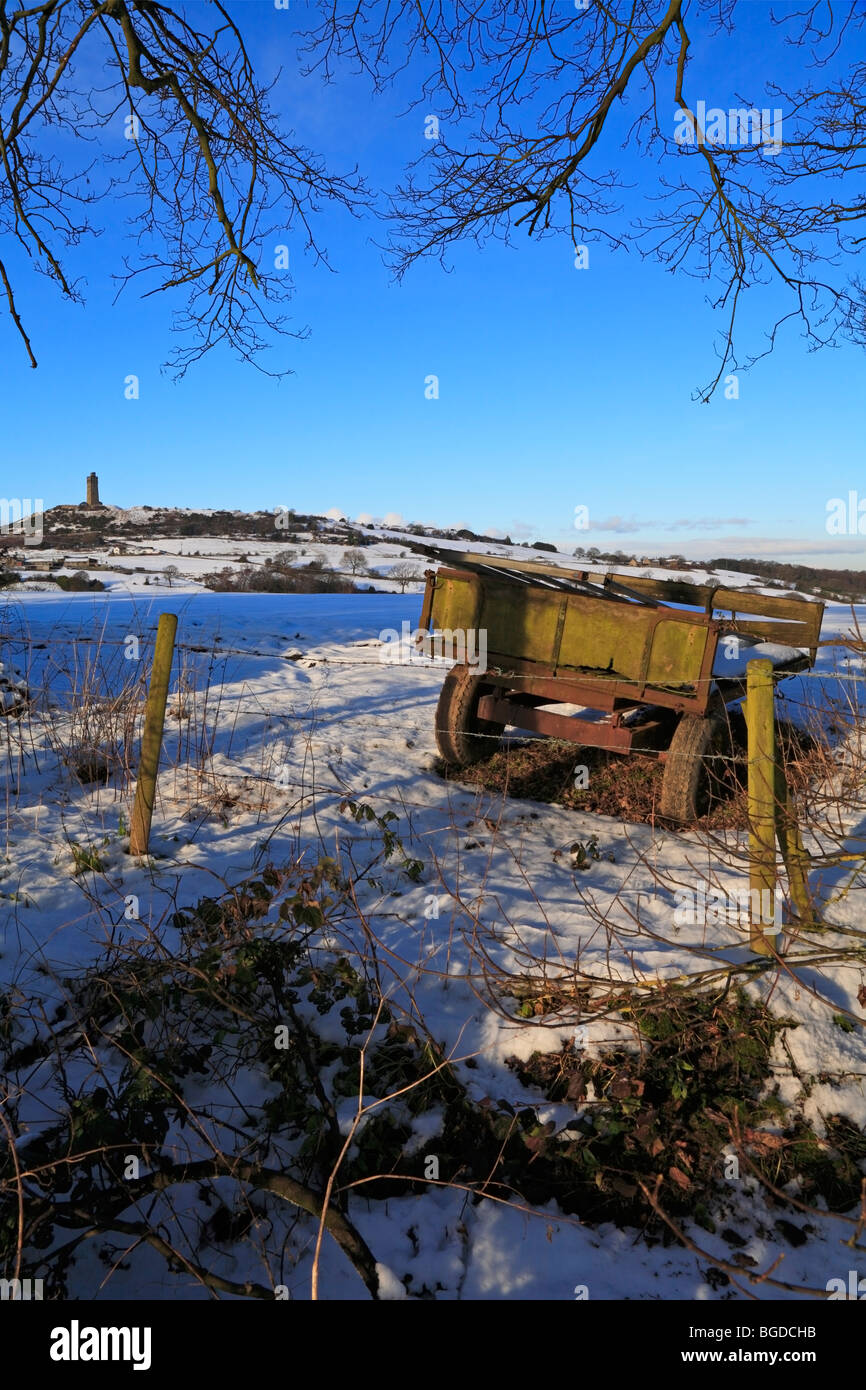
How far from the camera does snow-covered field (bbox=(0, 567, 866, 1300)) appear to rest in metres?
2.56

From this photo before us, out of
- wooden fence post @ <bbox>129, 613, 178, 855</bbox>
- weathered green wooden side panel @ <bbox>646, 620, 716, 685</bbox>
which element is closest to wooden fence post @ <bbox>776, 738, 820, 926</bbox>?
weathered green wooden side panel @ <bbox>646, 620, 716, 685</bbox>

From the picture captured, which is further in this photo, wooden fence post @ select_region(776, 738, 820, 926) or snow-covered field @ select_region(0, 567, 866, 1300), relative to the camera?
wooden fence post @ select_region(776, 738, 820, 926)

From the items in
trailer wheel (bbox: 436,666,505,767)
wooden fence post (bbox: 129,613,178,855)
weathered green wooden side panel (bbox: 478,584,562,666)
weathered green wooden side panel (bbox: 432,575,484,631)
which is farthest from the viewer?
trailer wheel (bbox: 436,666,505,767)

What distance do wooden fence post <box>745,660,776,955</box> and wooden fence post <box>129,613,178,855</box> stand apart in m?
3.18

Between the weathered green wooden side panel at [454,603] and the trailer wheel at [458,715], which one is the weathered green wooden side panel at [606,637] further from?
the trailer wheel at [458,715]

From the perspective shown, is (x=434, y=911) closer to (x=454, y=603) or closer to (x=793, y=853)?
(x=793, y=853)

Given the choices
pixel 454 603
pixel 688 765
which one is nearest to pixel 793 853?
pixel 688 765

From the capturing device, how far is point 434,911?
4035 millimetres

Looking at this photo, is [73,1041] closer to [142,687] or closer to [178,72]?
[142,687]

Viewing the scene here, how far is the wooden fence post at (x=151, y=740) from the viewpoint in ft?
15.0

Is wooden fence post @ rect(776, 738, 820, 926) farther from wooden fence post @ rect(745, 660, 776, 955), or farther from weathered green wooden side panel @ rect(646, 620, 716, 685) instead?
weathered green wooden side panel @ rect(646, 620, 716, 685)

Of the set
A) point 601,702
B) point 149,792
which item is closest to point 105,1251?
point 149,792

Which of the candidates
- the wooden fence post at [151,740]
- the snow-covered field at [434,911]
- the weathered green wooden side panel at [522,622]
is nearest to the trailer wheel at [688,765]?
the snow-covered field at [434,911]

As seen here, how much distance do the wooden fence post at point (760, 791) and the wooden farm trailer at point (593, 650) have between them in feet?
4.60
